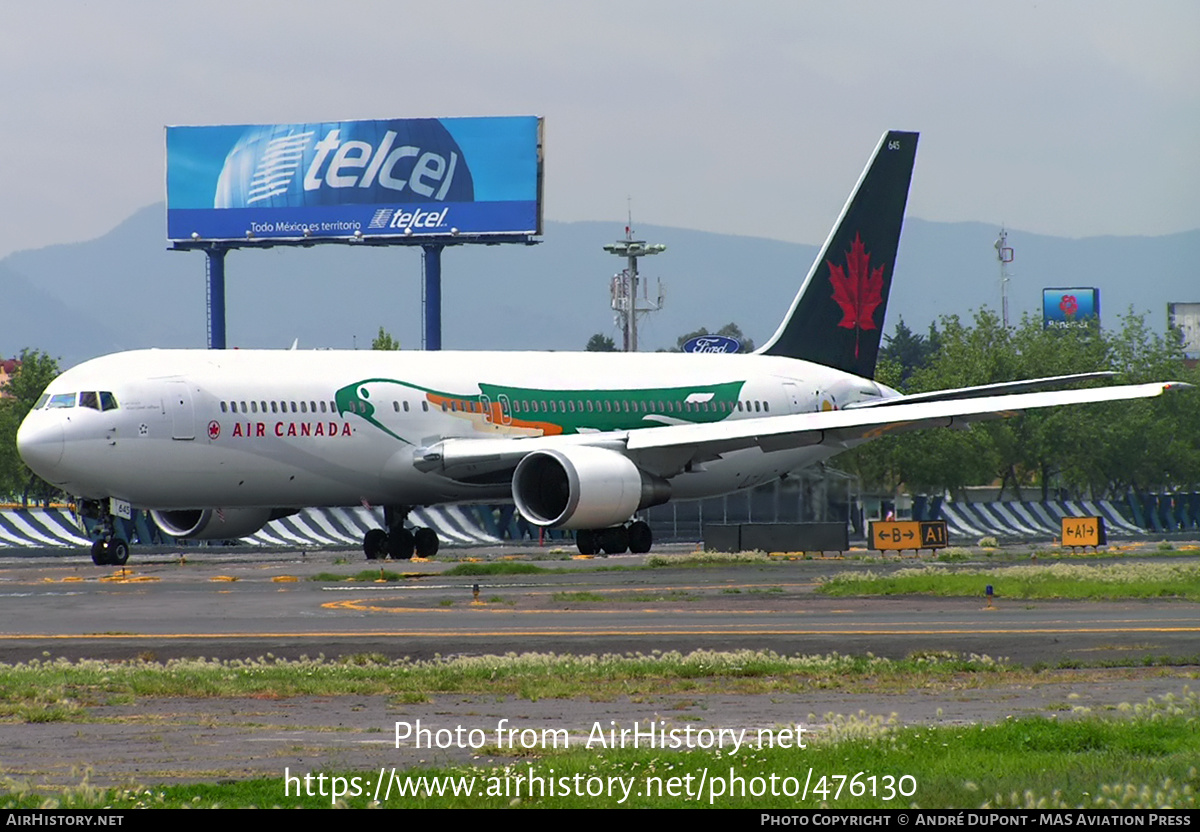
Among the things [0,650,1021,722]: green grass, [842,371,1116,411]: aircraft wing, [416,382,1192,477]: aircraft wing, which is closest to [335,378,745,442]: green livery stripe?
[416,382,1192,477]: aircraft wing

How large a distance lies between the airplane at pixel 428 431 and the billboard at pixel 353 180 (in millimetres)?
36578

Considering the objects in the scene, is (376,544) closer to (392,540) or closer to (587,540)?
(392,540)

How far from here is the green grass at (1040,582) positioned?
2775 cm

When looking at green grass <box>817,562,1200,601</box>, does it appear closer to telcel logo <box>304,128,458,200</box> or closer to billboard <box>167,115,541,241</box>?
billboard <box>167,115,541,241</box>

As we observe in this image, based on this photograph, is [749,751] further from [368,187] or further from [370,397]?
[368,187]

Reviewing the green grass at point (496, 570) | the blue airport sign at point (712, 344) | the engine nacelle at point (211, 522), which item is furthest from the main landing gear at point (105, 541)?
the blue airport sign at point (712, 344)

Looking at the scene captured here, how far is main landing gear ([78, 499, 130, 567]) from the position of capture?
38.0 metres

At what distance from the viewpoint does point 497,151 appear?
8238 cm

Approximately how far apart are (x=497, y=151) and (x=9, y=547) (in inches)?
1468

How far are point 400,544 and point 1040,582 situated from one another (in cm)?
1824

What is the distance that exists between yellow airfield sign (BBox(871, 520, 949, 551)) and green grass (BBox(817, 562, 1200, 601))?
12786 millimetres

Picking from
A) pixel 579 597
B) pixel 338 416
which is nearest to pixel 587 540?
pixel 338 416
